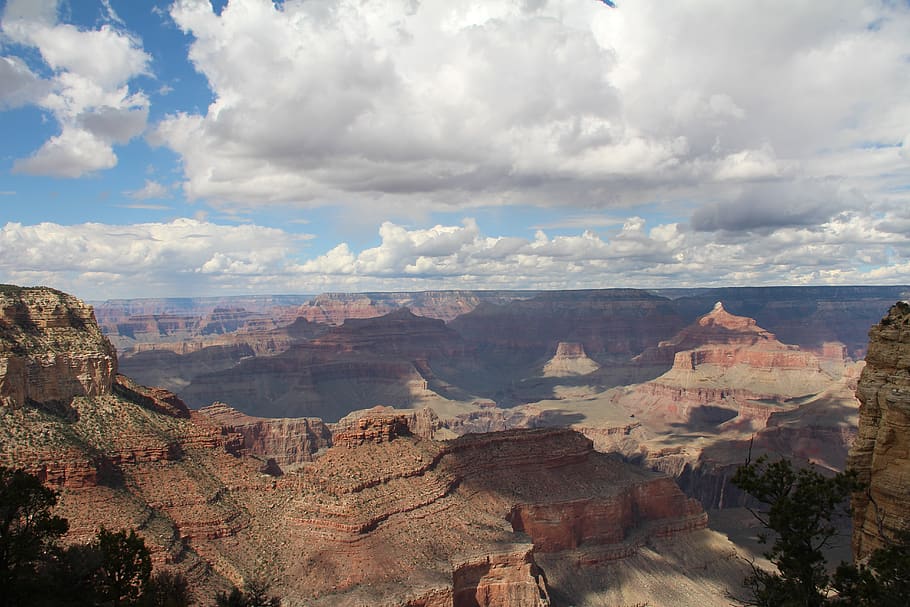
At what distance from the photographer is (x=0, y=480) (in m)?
27.4

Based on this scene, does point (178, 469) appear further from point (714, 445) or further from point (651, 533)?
point (714, 445)

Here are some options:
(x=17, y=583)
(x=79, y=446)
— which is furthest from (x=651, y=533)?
(x=17, y=583)

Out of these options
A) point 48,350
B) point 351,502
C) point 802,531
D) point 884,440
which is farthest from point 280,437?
point 884,440

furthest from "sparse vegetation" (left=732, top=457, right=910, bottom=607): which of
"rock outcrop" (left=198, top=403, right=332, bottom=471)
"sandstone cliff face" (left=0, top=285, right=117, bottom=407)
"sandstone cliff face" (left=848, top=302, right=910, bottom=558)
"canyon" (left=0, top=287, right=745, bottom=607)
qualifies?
"rock outcrop" (left=198, top=403, right=332, bottom=471)

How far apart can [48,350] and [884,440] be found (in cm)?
6205

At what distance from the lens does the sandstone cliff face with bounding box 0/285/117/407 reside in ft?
181

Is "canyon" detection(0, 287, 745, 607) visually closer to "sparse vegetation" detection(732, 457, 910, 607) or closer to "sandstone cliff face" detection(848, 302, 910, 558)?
"sparse vegetation" detection(732, 457, 910, 607)

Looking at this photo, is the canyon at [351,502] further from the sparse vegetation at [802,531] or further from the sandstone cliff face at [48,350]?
the sparse vegetation at [802,531]

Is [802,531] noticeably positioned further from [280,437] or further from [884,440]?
[280,437]

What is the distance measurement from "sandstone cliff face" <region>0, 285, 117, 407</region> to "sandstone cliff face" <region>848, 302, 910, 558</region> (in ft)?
193

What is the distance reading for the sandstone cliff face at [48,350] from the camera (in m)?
55.1

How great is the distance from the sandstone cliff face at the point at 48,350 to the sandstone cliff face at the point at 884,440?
58675mm

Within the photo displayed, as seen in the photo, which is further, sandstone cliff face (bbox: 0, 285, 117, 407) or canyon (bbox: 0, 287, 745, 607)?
sandstone cliff face (bbox: 0, 285, 117, 407)

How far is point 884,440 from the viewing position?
21188 millimetres
